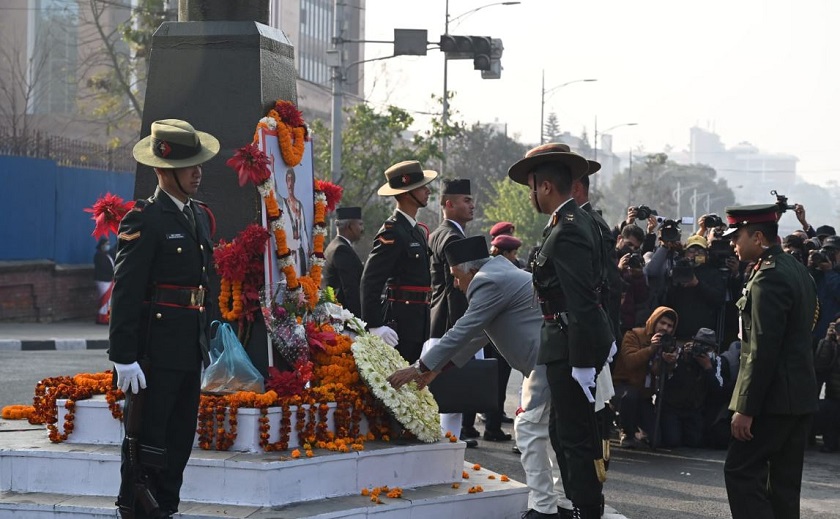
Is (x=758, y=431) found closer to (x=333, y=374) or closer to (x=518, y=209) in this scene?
(x=333, y=374)

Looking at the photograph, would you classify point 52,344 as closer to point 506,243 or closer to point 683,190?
point 506,243

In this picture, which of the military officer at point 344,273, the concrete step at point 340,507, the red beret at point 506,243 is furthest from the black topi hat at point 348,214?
the concrete step at point 340,507

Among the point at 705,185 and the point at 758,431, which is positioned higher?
the point at 705,185

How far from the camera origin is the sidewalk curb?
59.4ft

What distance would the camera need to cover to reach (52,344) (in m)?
18.6

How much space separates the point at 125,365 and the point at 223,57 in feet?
9.69

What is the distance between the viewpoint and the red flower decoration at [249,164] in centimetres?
788

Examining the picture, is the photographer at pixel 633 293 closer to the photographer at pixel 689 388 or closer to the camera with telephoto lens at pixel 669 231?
the camera with telephoto lens at pixel 669 231

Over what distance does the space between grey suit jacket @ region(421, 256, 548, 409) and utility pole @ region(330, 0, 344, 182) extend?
1528cm

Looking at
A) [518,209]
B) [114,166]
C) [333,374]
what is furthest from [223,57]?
[518,209]

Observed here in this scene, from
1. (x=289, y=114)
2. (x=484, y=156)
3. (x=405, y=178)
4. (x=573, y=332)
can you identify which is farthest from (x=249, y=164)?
(x=484, y=156)

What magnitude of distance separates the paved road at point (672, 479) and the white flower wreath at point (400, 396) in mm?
1544

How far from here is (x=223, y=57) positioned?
8258 mm

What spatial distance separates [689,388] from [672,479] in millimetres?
1556
